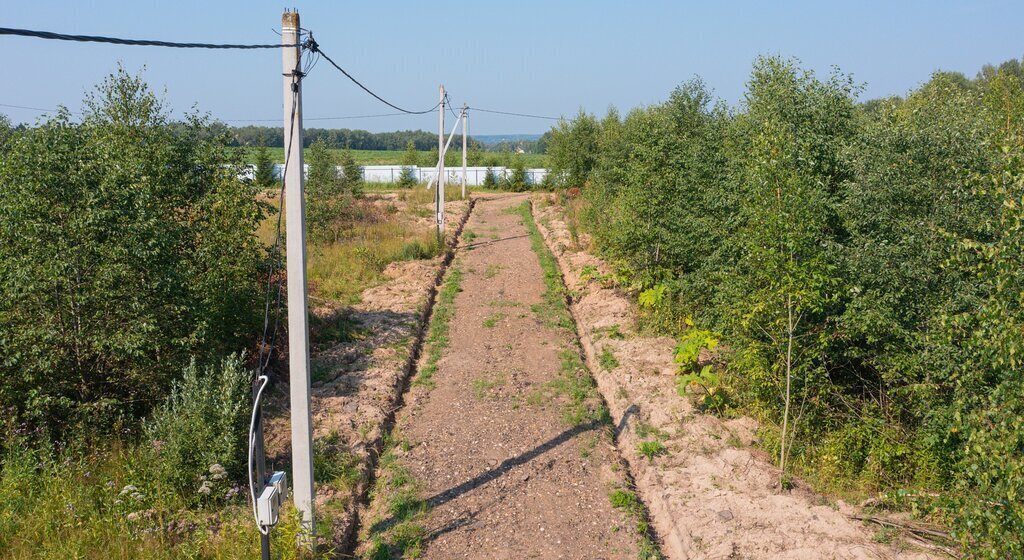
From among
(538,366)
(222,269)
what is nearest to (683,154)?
(538,366)

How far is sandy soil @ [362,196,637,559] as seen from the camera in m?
6.99

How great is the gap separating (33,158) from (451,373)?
656 centimetres

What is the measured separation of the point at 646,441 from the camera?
30.0 ft

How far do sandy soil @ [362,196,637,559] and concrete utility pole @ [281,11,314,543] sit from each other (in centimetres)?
109

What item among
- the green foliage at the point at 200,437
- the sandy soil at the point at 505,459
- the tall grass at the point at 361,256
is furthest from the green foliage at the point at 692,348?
the tall grass at the point at 361,256

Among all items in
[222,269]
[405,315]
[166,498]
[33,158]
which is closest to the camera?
[166,498]

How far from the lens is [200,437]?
7.18 m

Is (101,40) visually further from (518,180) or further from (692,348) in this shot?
(518,180)

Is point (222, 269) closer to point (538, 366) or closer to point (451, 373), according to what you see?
point (451, 373)

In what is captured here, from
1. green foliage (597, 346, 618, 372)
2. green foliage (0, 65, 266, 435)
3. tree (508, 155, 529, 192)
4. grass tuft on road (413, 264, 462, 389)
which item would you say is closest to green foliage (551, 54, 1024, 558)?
green foliage (597, 346, 618, 372)

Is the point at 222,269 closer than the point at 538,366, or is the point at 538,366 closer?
the point at 222,269

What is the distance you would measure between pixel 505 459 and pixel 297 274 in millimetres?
3663

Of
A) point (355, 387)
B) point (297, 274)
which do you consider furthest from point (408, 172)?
point (297, 274)

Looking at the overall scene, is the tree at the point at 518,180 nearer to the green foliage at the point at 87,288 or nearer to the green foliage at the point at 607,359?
the green foliage at the point at 607,359
